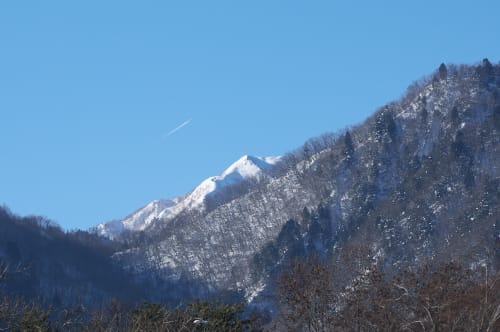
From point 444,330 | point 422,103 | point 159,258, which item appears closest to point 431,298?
point 444,330

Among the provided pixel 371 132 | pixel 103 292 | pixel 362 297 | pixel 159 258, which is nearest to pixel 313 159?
pixel 371 132

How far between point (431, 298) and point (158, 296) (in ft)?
435

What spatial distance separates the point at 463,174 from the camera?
155 metres

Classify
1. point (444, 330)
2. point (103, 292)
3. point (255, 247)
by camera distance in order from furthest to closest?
point (255, 247) < point (103, 292) < point (444, 330)

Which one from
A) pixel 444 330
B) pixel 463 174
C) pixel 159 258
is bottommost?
pixel 444 330

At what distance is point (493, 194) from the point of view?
145 metres

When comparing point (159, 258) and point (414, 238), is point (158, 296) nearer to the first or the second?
point (159, 258)

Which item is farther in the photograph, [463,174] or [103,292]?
[103,292]

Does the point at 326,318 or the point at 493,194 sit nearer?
the point at 326,318

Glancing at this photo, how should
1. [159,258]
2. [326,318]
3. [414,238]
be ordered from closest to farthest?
[326,318], [414,238], [159,258]

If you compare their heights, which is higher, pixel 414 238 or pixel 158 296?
pixel 158 296

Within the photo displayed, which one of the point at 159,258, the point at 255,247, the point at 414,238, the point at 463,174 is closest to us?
the point at 414,238

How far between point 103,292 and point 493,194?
65772mm

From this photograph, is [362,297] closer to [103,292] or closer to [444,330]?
[444,330]
